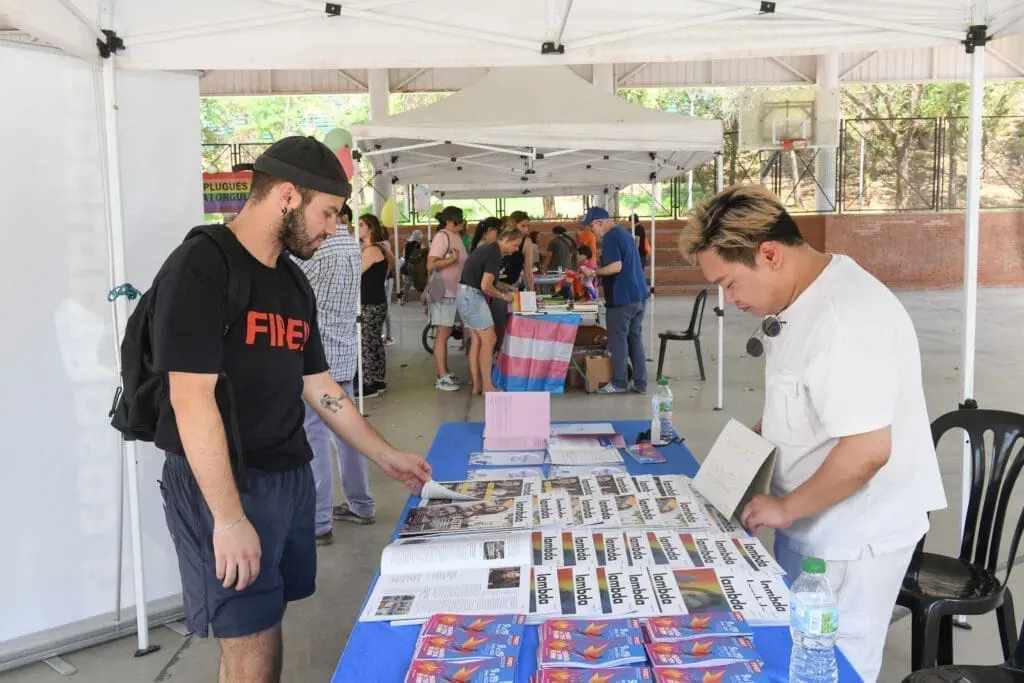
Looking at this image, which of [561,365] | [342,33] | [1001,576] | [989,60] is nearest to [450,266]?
[561,365]

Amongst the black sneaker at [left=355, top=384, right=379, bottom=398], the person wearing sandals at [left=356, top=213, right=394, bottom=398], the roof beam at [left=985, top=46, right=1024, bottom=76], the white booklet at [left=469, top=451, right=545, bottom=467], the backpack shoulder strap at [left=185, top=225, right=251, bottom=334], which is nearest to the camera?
the backpack shoulder strap at [left=185, top=225, right=251, bottom=334]

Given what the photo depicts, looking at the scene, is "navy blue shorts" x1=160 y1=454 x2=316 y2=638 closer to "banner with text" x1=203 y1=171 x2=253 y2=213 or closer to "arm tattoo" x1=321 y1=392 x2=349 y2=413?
"arm tattoo" x1=321 y1=392 x2=349 y2=413

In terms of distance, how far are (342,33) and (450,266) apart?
14.8 feet

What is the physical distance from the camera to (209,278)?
1530 millimetres

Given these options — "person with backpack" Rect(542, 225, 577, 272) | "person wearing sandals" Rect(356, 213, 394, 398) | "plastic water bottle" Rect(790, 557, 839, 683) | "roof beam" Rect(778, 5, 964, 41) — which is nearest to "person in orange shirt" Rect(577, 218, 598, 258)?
"person with backpack" Rect(542, 225, 577, 272)

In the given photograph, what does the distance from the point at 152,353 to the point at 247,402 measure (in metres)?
0.20

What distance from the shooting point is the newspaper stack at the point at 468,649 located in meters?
1.24

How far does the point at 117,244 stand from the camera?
2.61 m

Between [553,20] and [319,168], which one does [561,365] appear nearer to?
[553,20]

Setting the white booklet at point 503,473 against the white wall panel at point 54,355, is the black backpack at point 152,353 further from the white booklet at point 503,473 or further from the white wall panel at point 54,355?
the white wall panel at point 54,355

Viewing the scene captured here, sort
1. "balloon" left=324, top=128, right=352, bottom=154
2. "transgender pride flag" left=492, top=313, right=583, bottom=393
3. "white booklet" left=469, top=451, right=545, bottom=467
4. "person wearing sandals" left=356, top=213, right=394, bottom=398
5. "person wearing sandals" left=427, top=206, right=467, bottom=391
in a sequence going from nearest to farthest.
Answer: "white booklet" left=469, top=451, right=545, bottom=467, "balloon" left=324, top=128, right=352, bottom=154, "person wearing sandals" left=356, top=213, right=394, bottom=398, "transgender pride flag" left=492, top=313, right=583, bottom=393, "person wearing sandals" left=427, top=206, right=467, bottom=391

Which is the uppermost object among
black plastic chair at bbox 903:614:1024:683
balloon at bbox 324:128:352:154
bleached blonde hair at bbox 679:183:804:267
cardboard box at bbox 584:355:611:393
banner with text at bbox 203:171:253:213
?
balloon at bbox 324:128:352:154

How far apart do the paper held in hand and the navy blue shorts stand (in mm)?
933

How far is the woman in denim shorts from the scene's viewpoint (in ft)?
21.5
